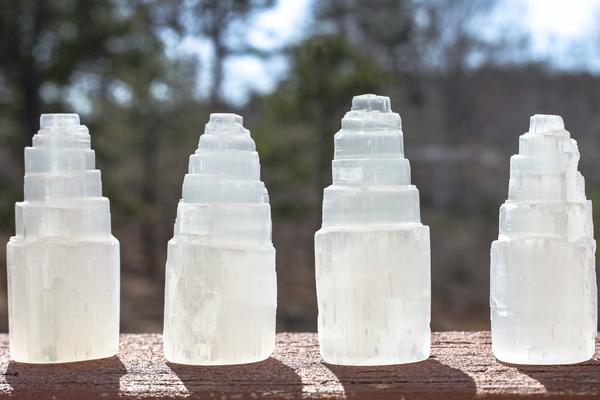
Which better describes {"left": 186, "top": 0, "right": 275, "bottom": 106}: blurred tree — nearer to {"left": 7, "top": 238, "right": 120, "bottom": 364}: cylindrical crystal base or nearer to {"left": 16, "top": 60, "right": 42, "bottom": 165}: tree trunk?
{"left": 16, "top": 60, "right": 42, "bottom": 165}: tree trunk

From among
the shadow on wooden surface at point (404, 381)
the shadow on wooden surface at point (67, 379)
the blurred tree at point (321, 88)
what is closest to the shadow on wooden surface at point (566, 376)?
the shadow on wooden surface at point (404, 381)

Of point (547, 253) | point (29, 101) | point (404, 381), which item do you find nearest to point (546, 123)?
point (547, 253)

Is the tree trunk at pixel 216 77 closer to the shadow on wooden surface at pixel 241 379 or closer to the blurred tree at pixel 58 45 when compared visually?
the blurred tree at pixel 58 45

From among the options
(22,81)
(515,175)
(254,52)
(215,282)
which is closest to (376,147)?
(515,175)

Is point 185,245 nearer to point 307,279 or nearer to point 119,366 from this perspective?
point 119,366

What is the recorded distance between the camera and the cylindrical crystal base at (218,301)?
151cm

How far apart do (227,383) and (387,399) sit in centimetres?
27

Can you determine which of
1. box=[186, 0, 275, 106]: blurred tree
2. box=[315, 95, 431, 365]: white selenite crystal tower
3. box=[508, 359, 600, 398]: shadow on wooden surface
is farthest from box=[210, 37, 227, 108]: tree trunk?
box=[508, 359, 600, 398]: shadow on wooden surface

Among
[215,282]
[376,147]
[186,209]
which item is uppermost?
[376,147]

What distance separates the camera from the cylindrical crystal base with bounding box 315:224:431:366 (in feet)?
4.92

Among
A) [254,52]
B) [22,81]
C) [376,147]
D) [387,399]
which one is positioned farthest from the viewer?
[254,52]

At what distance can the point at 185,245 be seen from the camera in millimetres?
1523

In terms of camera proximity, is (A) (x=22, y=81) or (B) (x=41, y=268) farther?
(A) (x=22, y=81)

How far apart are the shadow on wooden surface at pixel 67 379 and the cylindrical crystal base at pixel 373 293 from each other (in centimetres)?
40
